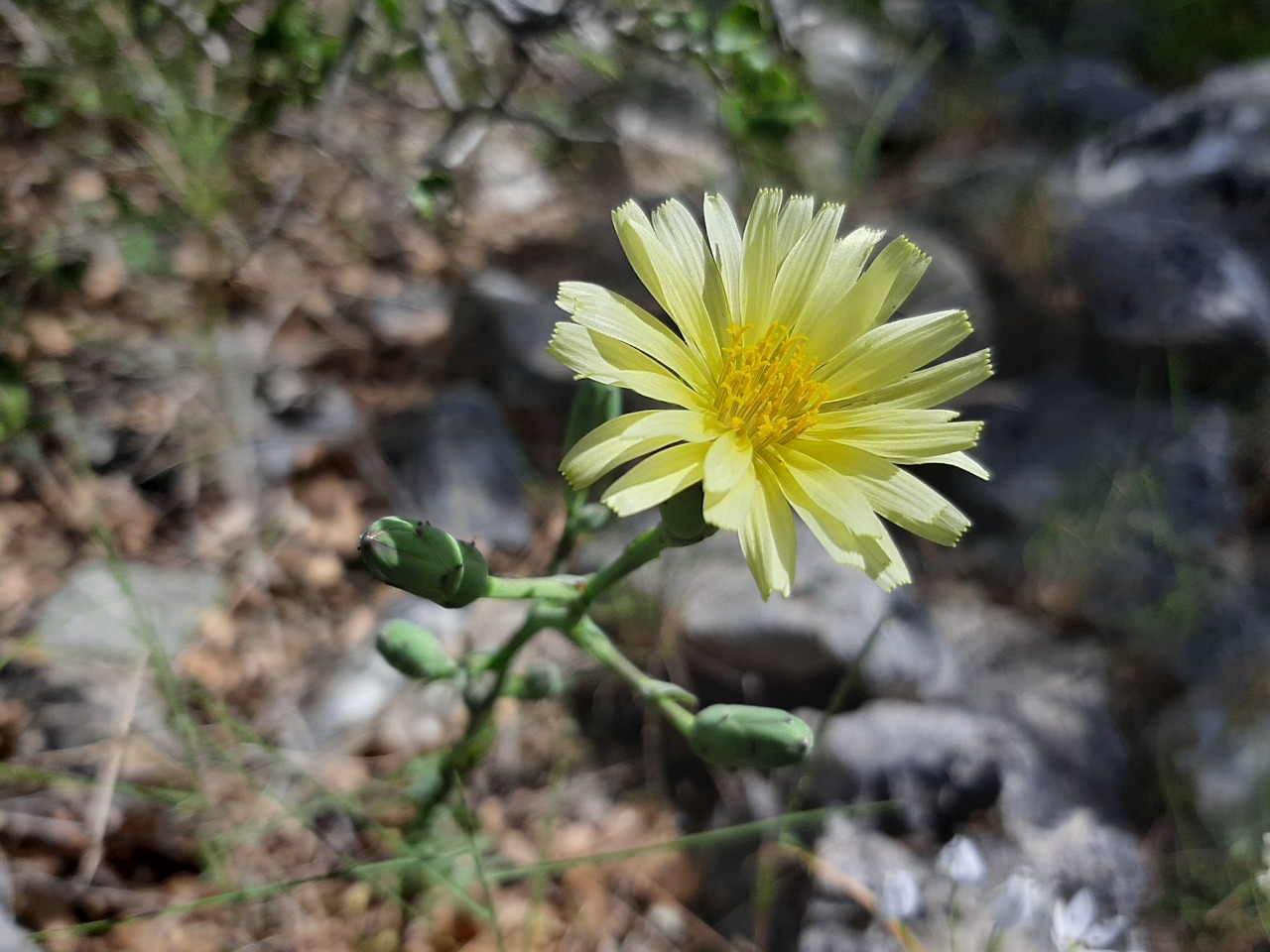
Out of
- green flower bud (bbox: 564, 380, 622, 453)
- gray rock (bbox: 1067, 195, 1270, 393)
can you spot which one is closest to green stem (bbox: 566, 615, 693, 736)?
green flower bud (bbox: 564, 380, 622, 453)

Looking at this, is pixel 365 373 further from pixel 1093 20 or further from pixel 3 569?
pixel 1093 20

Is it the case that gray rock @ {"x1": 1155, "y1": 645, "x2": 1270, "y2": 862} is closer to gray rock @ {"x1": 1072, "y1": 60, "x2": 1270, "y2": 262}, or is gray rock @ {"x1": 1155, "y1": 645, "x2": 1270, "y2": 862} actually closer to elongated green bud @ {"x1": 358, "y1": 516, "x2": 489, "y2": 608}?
gray rock @ {"x1": 1072, "y1": 60, "x2": 1270, "y2": 262}

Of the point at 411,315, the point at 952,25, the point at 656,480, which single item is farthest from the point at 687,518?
the point at 952,25

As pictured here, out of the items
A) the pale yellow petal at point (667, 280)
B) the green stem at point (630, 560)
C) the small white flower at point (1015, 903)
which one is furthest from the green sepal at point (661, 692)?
the small white flower at point (1015, 903)

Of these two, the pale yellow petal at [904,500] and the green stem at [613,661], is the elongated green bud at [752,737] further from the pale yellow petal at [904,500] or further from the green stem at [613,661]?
the pale yellow petal at [904,500]

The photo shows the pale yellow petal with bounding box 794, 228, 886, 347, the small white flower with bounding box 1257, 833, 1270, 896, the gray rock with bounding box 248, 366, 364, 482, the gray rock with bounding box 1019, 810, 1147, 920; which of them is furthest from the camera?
the gray rock with bounding box 248, 366, 364, 482

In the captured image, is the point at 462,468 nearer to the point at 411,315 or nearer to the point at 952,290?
the point at 411,315

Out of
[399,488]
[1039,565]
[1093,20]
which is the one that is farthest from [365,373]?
[1093,20]
